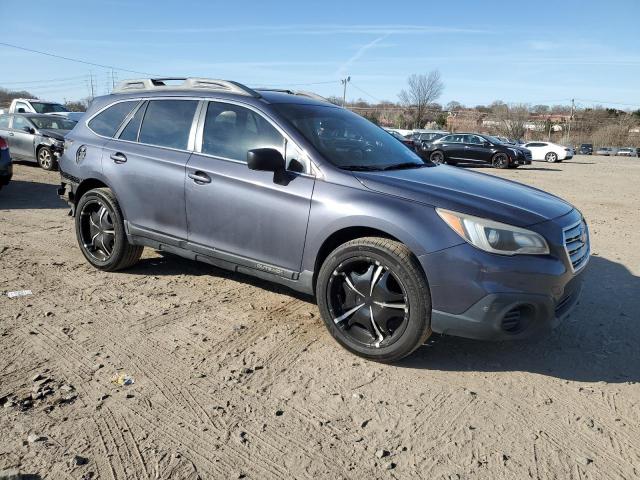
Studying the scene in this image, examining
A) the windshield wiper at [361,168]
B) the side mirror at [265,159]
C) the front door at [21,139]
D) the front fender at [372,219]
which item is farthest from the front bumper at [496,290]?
the front door at [21,139]

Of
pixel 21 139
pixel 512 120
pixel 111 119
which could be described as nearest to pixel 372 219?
pixel 111 119

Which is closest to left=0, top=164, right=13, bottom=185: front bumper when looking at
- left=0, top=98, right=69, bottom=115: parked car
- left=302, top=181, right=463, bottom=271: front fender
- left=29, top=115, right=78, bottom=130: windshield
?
left=29, top=115, right=78, bottom=130: windshield

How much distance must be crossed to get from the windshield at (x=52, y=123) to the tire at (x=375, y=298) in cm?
1284

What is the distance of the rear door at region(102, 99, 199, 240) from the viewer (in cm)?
442

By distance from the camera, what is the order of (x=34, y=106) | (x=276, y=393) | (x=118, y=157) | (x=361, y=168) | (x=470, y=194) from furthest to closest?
(x=34, y=106)
(x=118, y=157)
(x=361, y=168)
(x=470, y=194)
(x=276, y=393)

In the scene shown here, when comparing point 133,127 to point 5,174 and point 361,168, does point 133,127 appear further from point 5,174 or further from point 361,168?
point 5,174

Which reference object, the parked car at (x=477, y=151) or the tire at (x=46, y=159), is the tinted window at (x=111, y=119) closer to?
the tire at (x=46, y=159)

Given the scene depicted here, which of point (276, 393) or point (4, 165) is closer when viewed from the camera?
point (276, 393)

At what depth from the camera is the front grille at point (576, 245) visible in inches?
134

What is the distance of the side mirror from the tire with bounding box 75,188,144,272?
6.07 feet

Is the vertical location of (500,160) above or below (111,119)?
below

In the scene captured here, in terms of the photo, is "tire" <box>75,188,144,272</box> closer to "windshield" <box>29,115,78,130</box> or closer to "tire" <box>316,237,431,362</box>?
"tire" <box>316,237,431,362</box>

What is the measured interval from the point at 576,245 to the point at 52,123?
1407cm

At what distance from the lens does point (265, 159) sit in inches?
144
